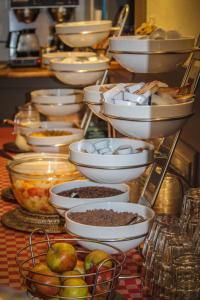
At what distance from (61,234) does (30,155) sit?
488mm

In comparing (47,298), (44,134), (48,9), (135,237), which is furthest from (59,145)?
(48,9)

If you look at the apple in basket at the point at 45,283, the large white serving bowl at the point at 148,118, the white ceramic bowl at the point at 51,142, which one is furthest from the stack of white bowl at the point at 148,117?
the white ceramic bowl at the point at 51,142

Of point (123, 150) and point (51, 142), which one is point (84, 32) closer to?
point (51, 142)

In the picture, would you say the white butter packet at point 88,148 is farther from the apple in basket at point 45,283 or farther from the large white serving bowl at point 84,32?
the large white serving bowl at point 84,32

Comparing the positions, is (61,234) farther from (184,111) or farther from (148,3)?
(148,3)

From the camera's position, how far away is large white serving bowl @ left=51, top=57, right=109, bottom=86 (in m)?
2.71

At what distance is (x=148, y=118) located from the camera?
1.59m

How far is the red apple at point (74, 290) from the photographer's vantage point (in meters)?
1.31

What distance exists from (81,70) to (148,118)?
117 cm

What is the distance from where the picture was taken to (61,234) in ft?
6.79

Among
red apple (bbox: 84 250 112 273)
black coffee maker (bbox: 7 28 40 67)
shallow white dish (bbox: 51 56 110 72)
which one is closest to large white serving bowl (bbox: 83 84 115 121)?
shallow white dish (bbox: 51 56 110 72)

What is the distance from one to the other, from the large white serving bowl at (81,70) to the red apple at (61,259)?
135 cm

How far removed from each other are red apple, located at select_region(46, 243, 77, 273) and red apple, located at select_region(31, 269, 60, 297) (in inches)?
2.1

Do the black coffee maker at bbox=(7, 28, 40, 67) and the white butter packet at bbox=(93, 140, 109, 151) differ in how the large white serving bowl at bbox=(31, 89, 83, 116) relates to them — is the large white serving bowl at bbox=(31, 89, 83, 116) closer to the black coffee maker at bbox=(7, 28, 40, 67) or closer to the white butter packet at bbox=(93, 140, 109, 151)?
the white butter packet at bbox=(93, 140, 109, 151)
